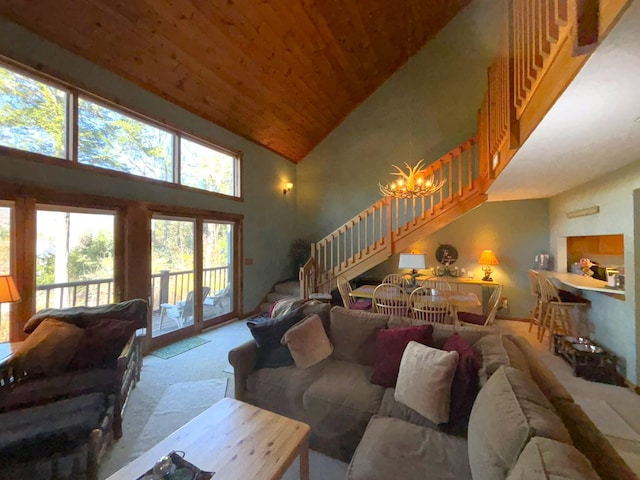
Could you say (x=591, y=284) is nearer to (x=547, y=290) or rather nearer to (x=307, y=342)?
(x=547, y=290)

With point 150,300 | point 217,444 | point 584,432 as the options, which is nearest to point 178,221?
point 150,300

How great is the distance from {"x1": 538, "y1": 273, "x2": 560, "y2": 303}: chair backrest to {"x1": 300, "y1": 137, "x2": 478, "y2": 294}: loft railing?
1.62 metres

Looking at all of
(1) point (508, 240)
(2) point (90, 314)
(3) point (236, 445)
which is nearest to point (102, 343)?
(2) point (90, 314)

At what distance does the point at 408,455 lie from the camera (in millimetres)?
1353

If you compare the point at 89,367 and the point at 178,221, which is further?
the point at 178,221

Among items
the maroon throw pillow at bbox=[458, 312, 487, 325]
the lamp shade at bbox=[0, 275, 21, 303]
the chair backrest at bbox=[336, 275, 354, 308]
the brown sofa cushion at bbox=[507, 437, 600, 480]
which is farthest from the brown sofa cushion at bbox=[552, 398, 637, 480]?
the lamp shade at bbox=[0, 275, 21, 303]

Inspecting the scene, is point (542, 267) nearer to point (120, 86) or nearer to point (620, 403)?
point (620, 403)

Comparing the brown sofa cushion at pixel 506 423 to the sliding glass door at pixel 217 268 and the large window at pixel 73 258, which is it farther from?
the sliding glass door at pixel 217 268

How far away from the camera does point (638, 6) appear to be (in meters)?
0.92

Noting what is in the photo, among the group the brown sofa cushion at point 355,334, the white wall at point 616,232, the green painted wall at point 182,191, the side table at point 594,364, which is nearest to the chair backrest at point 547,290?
the white wall at point 616,232

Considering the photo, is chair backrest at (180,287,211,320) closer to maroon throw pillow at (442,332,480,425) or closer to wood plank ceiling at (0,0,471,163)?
wood plank ceiling at (0,0,471,163)

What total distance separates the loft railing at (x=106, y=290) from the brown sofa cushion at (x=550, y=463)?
4040 millimetres

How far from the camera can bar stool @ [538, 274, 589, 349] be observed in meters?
3.72

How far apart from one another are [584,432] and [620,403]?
238cm
